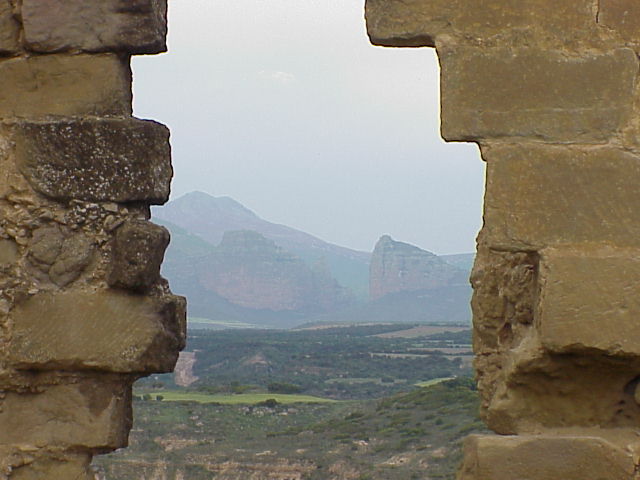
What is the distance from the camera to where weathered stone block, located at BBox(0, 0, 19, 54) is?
387 centimetres

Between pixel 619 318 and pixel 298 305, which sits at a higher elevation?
pixel 619 318

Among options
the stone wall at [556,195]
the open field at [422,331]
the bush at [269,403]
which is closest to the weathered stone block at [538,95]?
the stone wall at [556,195]

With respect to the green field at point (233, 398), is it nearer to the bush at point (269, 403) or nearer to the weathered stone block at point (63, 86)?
the bush at point (269, 403)

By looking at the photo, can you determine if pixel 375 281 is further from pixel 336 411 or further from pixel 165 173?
pixel 165 173

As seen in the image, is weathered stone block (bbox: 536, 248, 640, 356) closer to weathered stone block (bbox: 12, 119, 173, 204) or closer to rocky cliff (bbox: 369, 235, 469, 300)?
weathered stone block (bbox: 12, 119, 173, 204)

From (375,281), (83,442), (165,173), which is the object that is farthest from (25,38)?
(375,281)

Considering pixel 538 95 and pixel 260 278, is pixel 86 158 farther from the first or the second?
pixel 260 278

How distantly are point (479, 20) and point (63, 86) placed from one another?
165 centimetres

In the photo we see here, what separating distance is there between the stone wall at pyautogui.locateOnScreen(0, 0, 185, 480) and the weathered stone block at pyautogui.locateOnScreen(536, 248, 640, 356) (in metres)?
1.54

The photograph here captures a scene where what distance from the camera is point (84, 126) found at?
379 cm

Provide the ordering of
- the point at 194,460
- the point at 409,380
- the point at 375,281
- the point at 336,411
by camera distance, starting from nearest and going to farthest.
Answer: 1. the point at 194,460
2. the point at 336,411
3. the point at 409,380
4. the point at 375,281

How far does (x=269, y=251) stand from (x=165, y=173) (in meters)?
127

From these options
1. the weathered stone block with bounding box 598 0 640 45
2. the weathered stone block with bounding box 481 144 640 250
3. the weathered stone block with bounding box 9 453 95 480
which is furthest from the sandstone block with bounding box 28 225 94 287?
the weathered stone block with bounding box 598 0 640 45

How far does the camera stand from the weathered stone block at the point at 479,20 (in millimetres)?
3043
